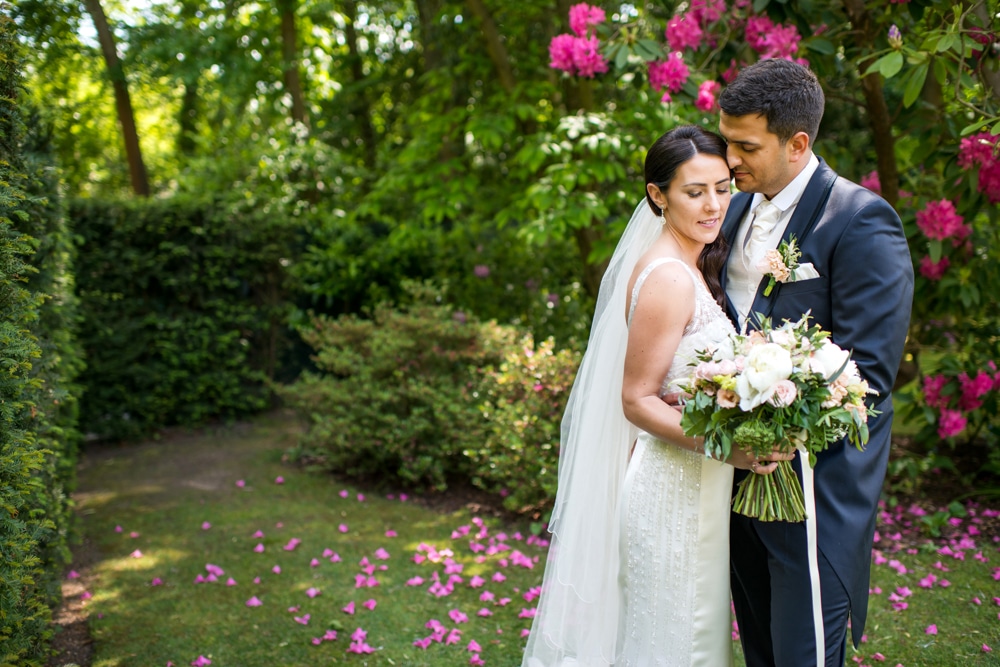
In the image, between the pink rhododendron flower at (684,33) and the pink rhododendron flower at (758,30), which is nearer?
the pink rhododendron flower at (758,30)

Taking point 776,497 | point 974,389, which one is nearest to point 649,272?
point 776,497

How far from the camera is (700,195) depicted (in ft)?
8.02

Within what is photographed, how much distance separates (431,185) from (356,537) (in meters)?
3.09

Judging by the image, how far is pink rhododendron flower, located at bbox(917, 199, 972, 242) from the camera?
4301 millimetres

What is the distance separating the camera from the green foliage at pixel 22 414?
2689 millimetres

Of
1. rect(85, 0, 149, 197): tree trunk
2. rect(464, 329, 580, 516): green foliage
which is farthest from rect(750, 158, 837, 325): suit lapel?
rect(85, 0, 149, 197): tree trunk

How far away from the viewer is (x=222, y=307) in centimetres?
823

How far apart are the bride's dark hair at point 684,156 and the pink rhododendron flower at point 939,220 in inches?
95.9

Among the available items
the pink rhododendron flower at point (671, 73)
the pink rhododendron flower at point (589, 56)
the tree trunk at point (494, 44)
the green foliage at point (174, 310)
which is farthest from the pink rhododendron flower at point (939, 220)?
the green foliage at point (174, 310)

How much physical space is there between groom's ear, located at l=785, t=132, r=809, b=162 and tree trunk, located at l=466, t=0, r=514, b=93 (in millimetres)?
4899

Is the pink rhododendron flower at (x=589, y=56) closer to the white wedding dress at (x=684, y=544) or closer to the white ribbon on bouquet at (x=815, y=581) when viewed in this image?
the white wedding dress at (x=684, y=544)

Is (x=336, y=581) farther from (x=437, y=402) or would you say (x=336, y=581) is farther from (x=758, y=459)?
(x=758, y=459)

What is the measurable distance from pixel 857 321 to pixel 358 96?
11263mm

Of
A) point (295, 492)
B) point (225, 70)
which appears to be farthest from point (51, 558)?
point (225, 70)
